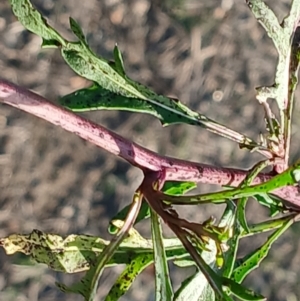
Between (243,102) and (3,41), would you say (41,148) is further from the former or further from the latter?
(243,102)

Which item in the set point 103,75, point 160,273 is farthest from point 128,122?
point 160,273

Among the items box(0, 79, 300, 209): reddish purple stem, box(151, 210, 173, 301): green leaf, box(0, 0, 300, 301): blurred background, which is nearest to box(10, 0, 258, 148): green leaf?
box(0, 79, 300, 209): reddish purple stem

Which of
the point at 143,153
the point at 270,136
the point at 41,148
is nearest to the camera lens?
the point at 143,153

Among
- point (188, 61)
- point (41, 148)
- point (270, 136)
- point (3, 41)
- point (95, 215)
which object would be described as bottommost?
point (95, 215)

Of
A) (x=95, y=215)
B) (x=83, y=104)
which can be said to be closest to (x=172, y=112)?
(x=83, y=104)

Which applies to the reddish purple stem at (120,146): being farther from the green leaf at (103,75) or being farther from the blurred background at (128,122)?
the blurred background at (128,122)

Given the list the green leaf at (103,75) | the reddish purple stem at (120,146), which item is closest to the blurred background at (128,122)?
the green leaf at (103,75)

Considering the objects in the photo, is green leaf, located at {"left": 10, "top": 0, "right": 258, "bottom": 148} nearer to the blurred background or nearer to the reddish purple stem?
the reddish purple stem

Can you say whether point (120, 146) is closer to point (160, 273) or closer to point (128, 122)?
point (160, 273)
